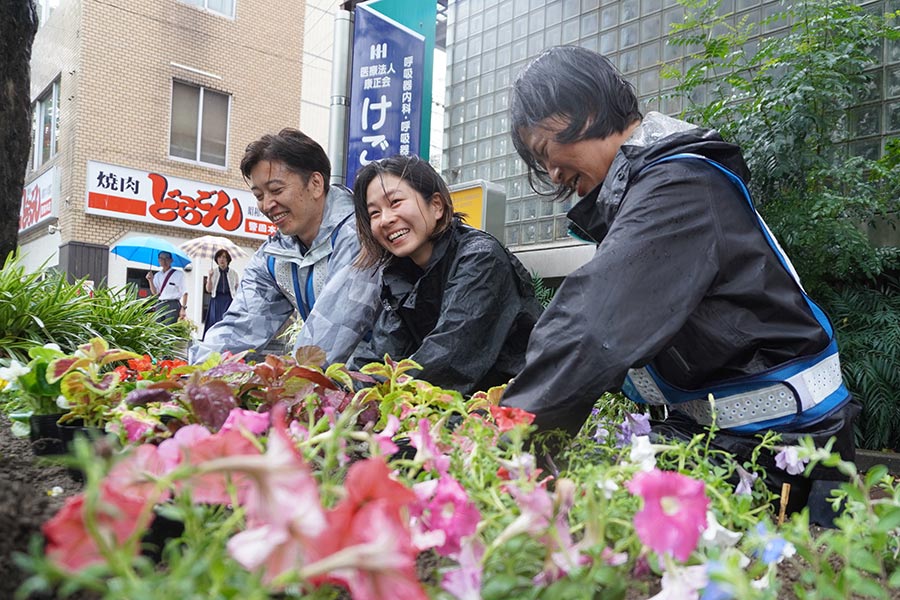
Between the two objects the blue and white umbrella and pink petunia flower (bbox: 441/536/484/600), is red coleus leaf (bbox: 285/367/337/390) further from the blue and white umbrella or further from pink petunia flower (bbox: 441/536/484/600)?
the blue and white umbrella

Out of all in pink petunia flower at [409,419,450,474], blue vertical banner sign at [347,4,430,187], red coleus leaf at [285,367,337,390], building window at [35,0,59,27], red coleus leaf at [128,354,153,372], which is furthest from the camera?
building window at [35,0,59,27]

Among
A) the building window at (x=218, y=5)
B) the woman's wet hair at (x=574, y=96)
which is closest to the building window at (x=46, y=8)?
the building window at (x=218, y=5)

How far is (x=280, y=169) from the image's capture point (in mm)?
2703

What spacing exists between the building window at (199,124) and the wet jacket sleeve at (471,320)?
39.8 ft

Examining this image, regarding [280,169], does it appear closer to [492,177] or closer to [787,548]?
[787,548]

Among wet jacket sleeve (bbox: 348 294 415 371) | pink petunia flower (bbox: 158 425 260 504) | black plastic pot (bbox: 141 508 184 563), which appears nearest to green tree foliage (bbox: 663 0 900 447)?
wet jacket sleeve (bbox: 348 294 415 371)

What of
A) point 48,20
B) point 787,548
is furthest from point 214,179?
point 787,548

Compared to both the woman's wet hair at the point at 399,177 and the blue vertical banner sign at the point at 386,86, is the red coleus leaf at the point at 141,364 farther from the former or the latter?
the blue vertical banner sign at the point at 386,86

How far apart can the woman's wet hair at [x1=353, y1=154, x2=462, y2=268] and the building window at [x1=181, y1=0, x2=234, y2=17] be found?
1287 cm

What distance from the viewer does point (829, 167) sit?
4.18 m

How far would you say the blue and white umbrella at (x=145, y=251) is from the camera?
11148 millimetres

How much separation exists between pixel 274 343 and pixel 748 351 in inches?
88.3

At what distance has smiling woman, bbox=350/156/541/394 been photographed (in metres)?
1.98

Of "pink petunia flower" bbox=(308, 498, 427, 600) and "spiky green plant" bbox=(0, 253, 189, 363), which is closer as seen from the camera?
"pink petunia flower" bbox=(308, 498, 427, 600)
